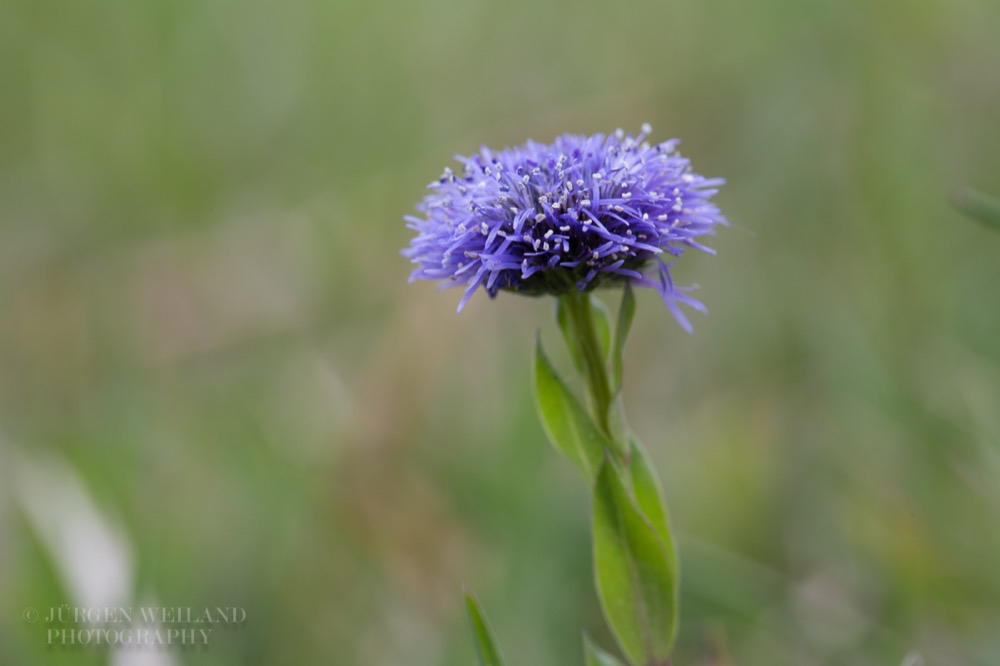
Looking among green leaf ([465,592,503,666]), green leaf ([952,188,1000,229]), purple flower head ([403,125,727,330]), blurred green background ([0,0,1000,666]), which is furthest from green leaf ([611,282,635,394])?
green leaf ([952,188,1000,229])

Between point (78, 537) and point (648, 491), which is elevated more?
point (78, 537)

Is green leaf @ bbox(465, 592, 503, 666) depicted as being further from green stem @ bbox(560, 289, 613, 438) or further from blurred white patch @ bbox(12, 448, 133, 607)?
blurred white patch @ bbox(12, 448, 133, 607)

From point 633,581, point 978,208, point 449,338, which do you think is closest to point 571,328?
point 633,581

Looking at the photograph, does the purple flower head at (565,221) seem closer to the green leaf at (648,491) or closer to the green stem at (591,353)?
the green stem at (591,353)

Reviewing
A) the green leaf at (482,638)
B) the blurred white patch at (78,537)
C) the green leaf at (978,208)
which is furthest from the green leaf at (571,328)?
the blurred white patch at (78,537)

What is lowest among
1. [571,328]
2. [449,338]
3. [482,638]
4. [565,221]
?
[482,638]

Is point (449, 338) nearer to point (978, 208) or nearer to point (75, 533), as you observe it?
point (75, 533)
